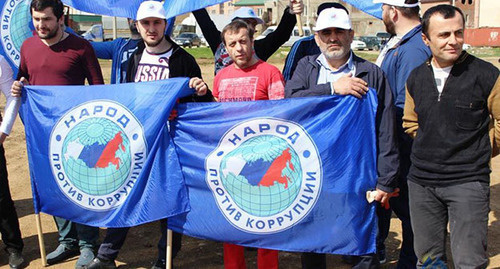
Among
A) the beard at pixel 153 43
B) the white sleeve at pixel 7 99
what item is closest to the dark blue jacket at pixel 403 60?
the beard at pixel 153 43

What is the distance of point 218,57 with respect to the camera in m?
5.70

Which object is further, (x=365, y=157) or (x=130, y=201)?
(x=130, y=201)

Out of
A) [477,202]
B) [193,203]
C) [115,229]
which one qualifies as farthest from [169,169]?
[477,202]

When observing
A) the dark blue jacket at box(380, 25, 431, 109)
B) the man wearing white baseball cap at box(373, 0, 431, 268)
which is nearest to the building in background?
the man wearing white baseball cap at box(373, 0, 431, 268)

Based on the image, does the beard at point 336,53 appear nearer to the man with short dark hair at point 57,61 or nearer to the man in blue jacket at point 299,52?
the man in blue jacket at point 299,52

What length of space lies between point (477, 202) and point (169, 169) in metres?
2.26

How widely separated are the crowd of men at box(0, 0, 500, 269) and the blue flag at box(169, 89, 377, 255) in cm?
13

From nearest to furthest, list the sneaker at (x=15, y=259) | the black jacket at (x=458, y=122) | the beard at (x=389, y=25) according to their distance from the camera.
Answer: the black jacket at (x=458, y=122)
the beard at (x=389, y=25)
the sneaker at (x=15, y=259)

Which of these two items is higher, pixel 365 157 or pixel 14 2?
pixel 14 2

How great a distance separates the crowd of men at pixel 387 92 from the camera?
11.9ft

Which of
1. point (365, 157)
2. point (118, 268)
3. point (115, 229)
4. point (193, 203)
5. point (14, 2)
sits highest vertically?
point (14, 2)

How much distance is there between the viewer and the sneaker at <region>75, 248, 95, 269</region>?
5168 millimetres

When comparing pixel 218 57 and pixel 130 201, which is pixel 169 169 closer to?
pixel 130 201

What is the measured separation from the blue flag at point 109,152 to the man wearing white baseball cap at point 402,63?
1.58m
